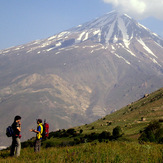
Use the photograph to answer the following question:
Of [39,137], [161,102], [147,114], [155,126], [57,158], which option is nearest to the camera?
[57,158]

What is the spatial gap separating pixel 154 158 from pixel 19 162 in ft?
20.1

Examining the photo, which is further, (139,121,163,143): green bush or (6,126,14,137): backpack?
(139,121,163,143): green bush

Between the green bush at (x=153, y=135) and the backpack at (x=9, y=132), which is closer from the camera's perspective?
the backpack at (x=9, y=132)

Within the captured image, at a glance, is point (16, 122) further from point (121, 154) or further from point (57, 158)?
point (121, 154)

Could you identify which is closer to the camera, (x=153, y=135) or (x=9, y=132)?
(x=9, y=132)

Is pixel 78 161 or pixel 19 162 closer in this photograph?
pixel 78 161

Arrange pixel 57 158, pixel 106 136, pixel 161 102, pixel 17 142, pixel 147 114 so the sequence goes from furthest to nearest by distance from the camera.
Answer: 1. pixel 161 102
2. pixel 147 114
3. pixel 106 136
4. pixel 17 142
5. pixel 57 158

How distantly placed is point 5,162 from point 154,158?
6.92 metres

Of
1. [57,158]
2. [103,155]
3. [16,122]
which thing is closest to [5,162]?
[57,158]

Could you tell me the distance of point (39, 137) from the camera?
699 inches

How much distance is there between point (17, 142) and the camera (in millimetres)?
16203

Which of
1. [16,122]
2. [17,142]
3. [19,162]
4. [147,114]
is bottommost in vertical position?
[19,162]

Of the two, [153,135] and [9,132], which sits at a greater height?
[9,132]

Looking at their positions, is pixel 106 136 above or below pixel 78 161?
above
